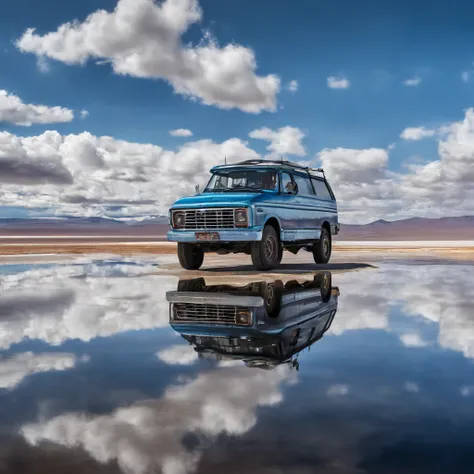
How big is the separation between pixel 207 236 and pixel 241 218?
0.86 metres

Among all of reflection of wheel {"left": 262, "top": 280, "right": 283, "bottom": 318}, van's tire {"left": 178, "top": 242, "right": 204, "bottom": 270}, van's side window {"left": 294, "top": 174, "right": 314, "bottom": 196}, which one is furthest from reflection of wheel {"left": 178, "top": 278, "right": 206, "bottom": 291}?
van's side window {"left": 294, "top": 174, "right": 314, "bottom": 196}

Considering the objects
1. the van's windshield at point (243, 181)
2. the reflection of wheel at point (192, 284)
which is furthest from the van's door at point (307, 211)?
the reflection of wheel at point (192, 284)

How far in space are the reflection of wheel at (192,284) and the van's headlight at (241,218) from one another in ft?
5.36

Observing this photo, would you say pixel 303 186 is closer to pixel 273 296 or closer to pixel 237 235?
pixel 237 235

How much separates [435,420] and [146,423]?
1.52 m

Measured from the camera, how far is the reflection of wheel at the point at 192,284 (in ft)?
35.7

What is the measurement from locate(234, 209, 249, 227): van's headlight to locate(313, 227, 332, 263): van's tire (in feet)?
15.5

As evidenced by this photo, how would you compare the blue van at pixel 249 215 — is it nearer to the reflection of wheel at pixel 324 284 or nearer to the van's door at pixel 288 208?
the van's door at pixel 288 208

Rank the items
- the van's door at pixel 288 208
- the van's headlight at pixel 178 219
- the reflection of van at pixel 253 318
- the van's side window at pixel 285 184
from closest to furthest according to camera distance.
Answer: the reflection of van at pixel 253 318 → the van's headlight at pixel 178 219 → the van's door at pixel 288 208 → the van's side window at pixel 285 184

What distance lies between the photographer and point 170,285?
38.3ft

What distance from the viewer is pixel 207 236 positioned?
14.1m

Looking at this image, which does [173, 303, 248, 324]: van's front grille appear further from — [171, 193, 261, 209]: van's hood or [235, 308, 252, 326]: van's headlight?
[171, 193, 261, 209]: van's hood

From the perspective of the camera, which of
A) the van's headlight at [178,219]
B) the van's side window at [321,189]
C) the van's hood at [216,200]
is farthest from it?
the van's side window at [321,189]

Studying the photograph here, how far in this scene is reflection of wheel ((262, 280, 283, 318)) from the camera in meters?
7.88
